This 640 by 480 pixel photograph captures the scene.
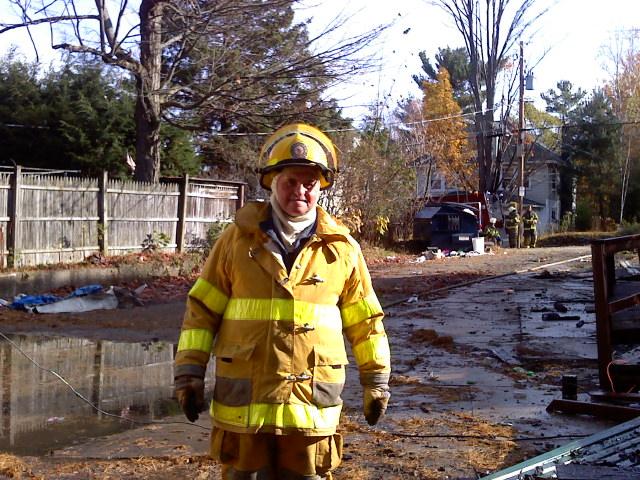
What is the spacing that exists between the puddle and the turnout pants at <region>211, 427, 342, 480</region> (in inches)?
113

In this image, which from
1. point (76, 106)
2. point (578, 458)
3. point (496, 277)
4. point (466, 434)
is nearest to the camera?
point (578, 458)

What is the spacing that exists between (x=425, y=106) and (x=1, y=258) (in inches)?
1762

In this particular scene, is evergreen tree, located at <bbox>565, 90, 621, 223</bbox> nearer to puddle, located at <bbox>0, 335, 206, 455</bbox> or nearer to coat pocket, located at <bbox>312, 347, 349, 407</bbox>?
puddle, located at <bbox>0, 335, 206, 455</bbox>

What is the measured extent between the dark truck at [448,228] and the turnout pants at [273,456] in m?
25.9

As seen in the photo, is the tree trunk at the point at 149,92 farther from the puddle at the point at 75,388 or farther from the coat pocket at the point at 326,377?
the coat pocket at the point at 326,377

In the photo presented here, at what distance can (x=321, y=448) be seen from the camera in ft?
10.6

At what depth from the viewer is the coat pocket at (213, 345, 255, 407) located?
3.16 meters

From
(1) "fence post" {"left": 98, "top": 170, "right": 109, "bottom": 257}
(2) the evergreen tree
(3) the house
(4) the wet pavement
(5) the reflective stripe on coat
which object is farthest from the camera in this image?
(3) the house

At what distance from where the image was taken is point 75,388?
7.72 m

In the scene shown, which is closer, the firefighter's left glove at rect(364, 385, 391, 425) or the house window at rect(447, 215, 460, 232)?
the firefighter's left glove at rect(364, 385, 391, 425)

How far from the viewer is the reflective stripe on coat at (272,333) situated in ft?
10.4

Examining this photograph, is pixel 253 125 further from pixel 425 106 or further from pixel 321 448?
pixel 425 106

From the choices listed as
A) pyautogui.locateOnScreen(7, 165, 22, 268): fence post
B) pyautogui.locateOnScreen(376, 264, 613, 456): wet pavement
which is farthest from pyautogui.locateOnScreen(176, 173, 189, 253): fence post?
pyautogui.locateOnScreen(376, 264, 613, 456): wet pavement

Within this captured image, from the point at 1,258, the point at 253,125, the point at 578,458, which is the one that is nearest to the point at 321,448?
the point at 578,458
